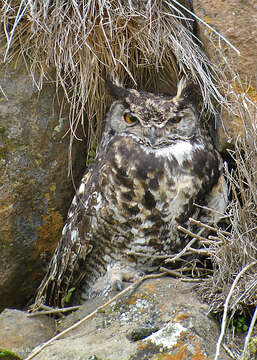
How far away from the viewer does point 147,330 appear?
1911mm

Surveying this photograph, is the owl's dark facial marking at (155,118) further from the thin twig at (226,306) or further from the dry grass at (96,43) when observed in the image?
the thin twig at (226,306)

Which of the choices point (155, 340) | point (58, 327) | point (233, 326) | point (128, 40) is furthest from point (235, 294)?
point (128, 40)

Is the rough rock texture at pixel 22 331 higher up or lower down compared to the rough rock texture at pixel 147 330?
lower down

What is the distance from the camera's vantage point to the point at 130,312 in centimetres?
208

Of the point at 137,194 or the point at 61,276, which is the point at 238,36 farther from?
the point at 61,276

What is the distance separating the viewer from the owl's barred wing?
99.8 inches

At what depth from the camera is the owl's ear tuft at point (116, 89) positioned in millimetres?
2572

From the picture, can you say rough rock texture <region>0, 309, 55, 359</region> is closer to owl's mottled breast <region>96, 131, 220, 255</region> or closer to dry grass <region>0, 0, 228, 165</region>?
owl's mottled breast <region>96, 131, 220, 255</region>

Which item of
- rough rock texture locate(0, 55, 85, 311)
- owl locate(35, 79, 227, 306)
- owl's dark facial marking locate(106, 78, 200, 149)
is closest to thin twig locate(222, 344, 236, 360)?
owl locate(35, 79, 227, 306)

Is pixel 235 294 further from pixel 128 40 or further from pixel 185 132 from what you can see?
pixel 128 40

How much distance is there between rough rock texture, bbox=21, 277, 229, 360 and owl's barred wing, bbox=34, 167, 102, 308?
0.35 metres

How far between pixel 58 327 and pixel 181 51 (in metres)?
1.40

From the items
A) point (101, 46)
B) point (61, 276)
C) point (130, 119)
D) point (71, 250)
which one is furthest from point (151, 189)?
point (101, 46)

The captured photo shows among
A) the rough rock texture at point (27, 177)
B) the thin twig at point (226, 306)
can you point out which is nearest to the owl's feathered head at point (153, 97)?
the rough rock texture at point (27, 177)
